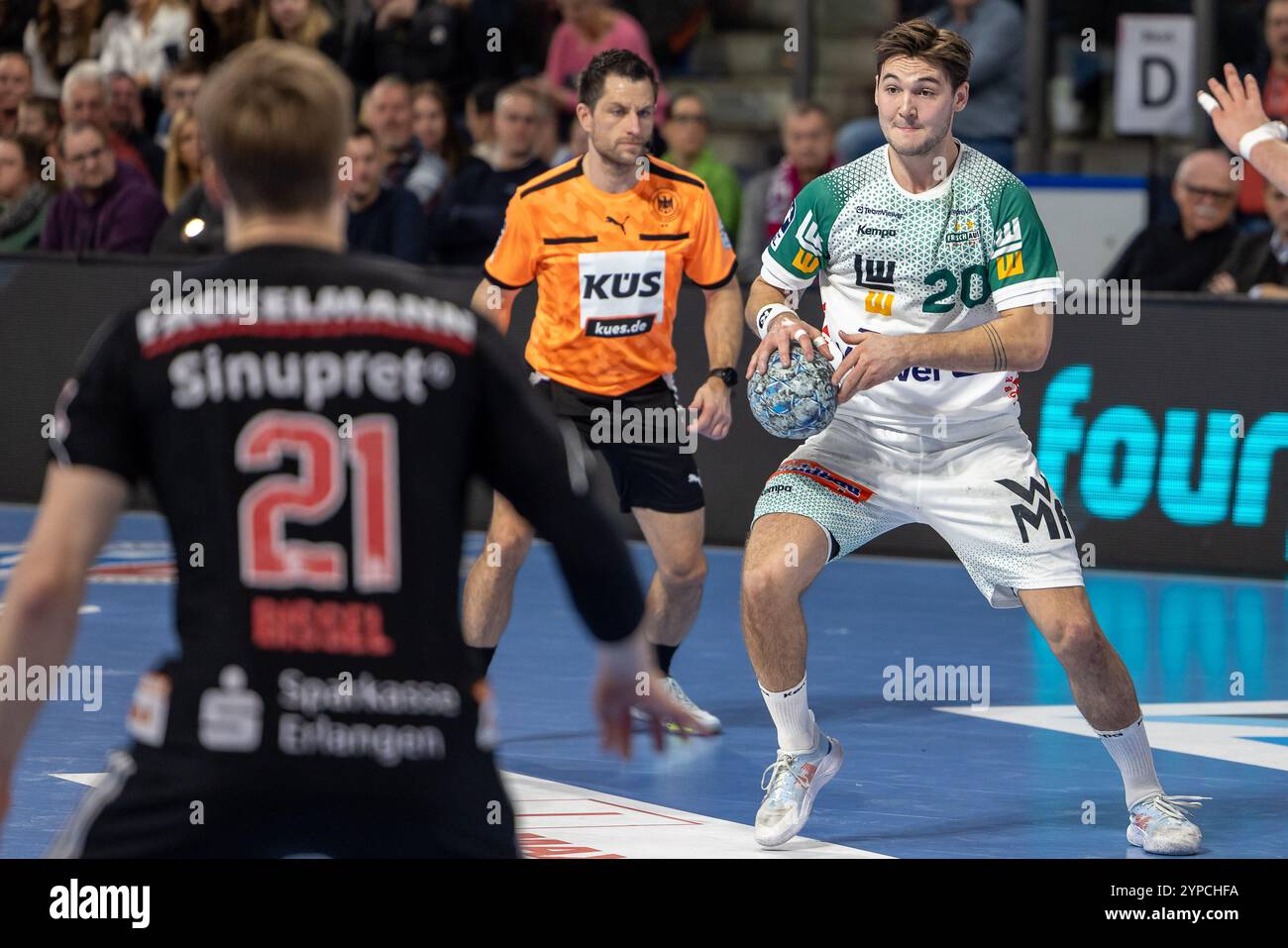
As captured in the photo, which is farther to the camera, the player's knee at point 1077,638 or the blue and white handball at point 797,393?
the blue and white handball at point 797,393

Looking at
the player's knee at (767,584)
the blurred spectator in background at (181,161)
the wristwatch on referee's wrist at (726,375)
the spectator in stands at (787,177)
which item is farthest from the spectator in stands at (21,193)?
the player's knee at (767,584)

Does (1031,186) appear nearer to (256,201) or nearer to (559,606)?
(559,606)

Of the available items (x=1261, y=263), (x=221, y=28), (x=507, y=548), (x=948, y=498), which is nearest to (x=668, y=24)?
(x=221, y=28)

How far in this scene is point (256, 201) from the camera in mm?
3219

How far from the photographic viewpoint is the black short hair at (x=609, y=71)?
25.6 feet

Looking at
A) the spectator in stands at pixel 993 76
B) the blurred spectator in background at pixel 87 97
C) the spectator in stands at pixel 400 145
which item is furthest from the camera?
the blurred spectator in background at pixel 87 97

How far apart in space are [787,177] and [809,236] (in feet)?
21.9

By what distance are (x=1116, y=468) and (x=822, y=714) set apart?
3.81 m

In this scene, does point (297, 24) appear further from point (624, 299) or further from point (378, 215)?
point (624, 299)

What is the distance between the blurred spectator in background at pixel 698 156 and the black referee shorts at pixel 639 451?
581cm

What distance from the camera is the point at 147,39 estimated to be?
16125mm
